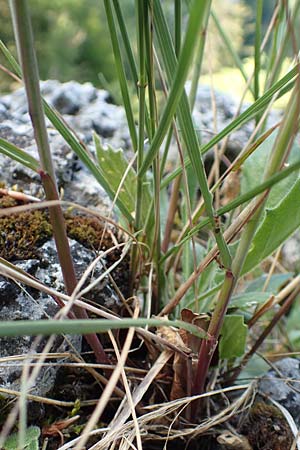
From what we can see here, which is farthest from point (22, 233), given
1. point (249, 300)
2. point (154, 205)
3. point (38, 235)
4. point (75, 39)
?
point (75, 39)

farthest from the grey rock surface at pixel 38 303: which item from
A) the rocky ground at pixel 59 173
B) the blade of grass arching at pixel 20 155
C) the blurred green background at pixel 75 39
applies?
the blurred green background at pixel 75 39

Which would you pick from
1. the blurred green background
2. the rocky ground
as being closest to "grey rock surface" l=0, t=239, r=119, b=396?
the rocky ground

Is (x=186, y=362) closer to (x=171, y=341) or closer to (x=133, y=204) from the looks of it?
(x=171, y=341)

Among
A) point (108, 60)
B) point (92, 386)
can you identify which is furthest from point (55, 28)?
point (92, 386)

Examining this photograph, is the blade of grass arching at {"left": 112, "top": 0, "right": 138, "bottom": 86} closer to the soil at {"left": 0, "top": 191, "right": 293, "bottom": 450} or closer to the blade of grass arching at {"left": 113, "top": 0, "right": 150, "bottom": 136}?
the blade of grass arching at {"left": 113, "top": 0, "right": 150, "bottom": 136}

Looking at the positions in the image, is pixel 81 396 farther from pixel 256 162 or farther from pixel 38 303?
pixel 256 162

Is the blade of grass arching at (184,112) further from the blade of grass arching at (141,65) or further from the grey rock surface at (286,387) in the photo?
the grey rock surface at (286,387)
